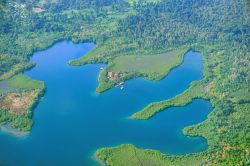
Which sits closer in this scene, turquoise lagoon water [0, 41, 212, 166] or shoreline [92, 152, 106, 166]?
shoreline [92, 152, 106, 166]

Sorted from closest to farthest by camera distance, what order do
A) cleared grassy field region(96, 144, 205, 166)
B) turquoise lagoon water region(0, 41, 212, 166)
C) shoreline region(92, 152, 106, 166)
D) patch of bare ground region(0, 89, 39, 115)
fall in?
cleared grassy field region(96, 144, 205, 166), shoreline region(92, 152, 106, 166), turquoise lagoon water region(0, 41, 212, 166), patch of bare ground region(0, 89, 39, 115)

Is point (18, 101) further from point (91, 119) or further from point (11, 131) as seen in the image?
point (91, 119)

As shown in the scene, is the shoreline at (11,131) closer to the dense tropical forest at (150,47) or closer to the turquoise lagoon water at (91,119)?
the turquoise lagoon water at (91,119)

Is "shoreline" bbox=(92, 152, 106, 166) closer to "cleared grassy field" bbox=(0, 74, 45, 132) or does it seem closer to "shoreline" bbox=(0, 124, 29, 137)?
"shoreline" bbox=(0, 124, 29, 137)

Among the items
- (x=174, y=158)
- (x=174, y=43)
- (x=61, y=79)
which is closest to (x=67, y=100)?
(x=61, y=79)

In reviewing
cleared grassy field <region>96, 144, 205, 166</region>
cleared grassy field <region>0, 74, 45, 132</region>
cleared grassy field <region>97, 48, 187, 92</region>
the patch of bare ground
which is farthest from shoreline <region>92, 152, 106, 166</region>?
cleared grassy field <region>97, 48, 187, 92</region>

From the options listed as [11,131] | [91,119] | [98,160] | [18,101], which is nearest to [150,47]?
[91,119]

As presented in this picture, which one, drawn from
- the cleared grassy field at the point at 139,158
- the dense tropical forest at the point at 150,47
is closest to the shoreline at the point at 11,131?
the dense tropical forest at the point at 150,47
